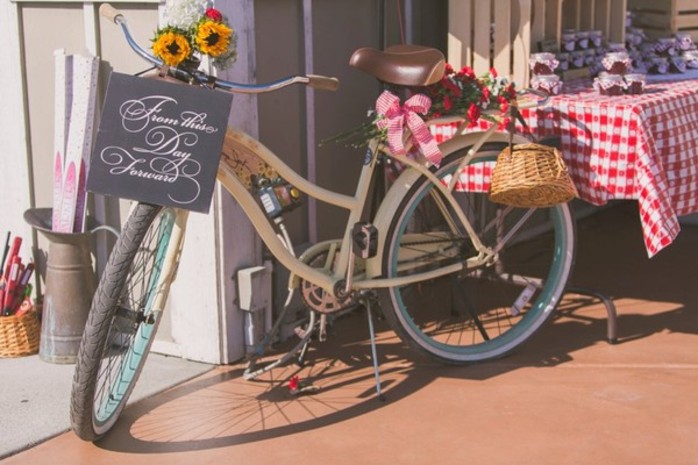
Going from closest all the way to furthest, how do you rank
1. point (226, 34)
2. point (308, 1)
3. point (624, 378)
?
1. point (226, 34)
2. point (624, 378)
3. point (308, 1)

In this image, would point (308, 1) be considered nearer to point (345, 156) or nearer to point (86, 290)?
point (345, 156)

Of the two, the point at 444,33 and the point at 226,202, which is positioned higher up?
the point at 444,33

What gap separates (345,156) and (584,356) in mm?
1486

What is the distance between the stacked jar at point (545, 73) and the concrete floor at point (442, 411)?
1133 millimetres

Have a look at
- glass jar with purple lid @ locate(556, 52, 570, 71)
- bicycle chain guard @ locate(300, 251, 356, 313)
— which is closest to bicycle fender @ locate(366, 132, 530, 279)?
bicycle chain guard @ locate(300, 251, 356, 313)

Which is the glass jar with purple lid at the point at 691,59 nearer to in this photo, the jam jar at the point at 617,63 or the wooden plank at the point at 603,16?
the wooden plank at the point at 603,16

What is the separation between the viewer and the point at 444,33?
6.18 meters

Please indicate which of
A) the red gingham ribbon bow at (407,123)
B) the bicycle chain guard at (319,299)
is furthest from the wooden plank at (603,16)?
the bicycle chain guard at (319,299)

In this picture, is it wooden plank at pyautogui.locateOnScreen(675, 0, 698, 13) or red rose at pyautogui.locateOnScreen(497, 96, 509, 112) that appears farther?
wooden plank at pyautogui.locateOnScreen(675, 0, 698, 13)

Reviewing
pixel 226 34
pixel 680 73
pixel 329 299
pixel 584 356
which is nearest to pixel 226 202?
pixel 329 299

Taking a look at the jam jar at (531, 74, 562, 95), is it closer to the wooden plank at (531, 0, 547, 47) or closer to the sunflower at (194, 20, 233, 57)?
the wooden plank at (531, 0, 547, 47)

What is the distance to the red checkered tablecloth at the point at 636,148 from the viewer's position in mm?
4766

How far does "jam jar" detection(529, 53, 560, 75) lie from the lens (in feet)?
17.5

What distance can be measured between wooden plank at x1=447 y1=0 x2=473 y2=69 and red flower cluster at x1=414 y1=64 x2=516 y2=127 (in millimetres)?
805
